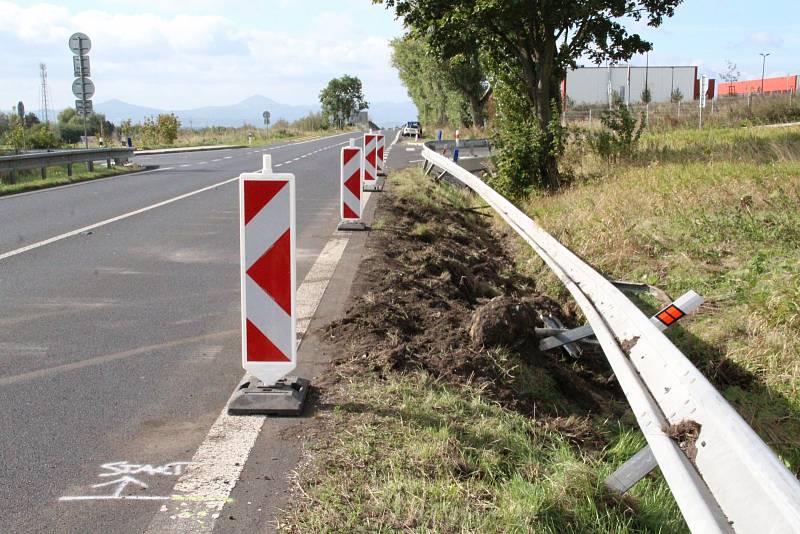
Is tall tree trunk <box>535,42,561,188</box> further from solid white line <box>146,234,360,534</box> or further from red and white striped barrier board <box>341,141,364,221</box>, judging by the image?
solid white line <box>146,234,360,534</box>

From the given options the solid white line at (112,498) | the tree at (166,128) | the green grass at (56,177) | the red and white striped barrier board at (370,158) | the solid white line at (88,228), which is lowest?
the solid white line at (112,498)

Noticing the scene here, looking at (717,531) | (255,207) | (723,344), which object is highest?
(255,207)

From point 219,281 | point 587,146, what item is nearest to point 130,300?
point 219,281

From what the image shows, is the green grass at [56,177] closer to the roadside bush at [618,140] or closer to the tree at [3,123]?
the roadside bush at [618,140]

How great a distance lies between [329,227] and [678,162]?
21.5 feet

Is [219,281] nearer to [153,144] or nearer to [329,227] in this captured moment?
[329,227]

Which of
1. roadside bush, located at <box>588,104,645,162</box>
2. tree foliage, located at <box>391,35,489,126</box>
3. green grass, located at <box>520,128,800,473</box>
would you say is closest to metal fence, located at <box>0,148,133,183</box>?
green grass, located at <box>520,128,800,473</box>

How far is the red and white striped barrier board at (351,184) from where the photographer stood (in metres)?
11.1

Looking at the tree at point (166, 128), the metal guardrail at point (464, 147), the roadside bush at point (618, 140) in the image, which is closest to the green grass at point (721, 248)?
the roadside bush at point (618, 140)

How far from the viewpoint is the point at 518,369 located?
18.8 ft

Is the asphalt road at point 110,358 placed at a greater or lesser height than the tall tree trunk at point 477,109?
lesser

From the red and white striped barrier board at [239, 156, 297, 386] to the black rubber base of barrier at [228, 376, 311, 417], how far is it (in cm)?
6

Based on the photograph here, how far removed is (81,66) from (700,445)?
2849 cm

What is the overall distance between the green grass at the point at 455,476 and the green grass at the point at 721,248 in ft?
7.17
